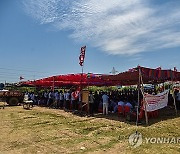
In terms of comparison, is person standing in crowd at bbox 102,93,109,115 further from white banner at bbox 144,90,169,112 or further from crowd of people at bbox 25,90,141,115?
white banner at bbox 144,90,169,112

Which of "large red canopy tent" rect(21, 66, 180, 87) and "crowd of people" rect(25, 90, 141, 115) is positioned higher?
"large red canopy tent" rect(21, 66, 180, 87)

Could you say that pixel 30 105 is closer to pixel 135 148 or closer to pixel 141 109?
pixel 141 109

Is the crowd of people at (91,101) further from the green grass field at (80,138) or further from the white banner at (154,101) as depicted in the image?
the green grass field at (80,138)

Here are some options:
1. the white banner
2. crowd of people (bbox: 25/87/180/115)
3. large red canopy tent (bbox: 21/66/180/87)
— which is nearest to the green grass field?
the white banner

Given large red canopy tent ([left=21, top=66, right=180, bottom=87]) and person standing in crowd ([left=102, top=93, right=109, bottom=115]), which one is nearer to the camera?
large red canopy tent ([left=21, top=66, right=180, bottom=87])

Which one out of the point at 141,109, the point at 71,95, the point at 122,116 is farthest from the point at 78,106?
the point at 141,109

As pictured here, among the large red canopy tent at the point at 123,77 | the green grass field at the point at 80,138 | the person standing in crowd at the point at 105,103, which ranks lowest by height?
the green grass field at the point at 80,138

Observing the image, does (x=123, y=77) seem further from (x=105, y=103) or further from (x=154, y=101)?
(x=154, y=101)

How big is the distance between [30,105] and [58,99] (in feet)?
14.7

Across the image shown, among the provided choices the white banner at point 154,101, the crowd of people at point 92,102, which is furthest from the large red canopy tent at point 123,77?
the white banner at point 154,101

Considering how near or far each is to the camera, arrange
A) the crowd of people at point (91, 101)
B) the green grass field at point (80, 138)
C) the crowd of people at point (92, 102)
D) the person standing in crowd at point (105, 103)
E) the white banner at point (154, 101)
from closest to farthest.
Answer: the green grass field at point (80, 138) → the white banner at point (154, 101) → the person standing in crowd at point (105, 103) → the crowd of people at point (92, 102) → the crowd of people at point (91, 101)

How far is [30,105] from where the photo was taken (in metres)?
23.3

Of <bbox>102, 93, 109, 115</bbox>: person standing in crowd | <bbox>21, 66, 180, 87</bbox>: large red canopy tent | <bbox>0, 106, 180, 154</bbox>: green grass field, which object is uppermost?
<bbox>21, 66, 180, 87</bbox>: large red canopy tent

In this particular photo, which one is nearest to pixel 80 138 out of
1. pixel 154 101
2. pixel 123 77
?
pixel 154 101
